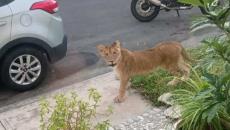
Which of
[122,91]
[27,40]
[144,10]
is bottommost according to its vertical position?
[122,91]

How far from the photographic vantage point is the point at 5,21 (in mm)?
6590

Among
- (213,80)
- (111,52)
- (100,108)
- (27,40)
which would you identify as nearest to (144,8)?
(27,40)

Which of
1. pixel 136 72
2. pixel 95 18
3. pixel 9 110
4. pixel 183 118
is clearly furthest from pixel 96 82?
pixel 95 18

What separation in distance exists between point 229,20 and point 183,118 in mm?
1133

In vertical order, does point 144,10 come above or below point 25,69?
above

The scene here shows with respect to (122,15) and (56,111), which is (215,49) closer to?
(56,111)

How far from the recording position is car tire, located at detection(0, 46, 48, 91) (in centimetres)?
682

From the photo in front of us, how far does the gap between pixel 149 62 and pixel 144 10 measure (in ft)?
12.7

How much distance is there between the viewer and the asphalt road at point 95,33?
7.36 meters

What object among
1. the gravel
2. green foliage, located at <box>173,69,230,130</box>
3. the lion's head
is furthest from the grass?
green foliage, located at <box>173,69,230,130</box>

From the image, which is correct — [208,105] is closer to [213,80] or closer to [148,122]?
[213,80]

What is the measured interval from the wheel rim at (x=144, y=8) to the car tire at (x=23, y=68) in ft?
11.4

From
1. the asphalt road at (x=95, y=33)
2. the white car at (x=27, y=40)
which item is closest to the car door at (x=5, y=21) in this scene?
the white car at (x=27, y=40)

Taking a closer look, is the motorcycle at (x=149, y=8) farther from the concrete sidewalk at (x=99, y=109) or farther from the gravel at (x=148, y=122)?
the gravel at (x=148, y=122)
